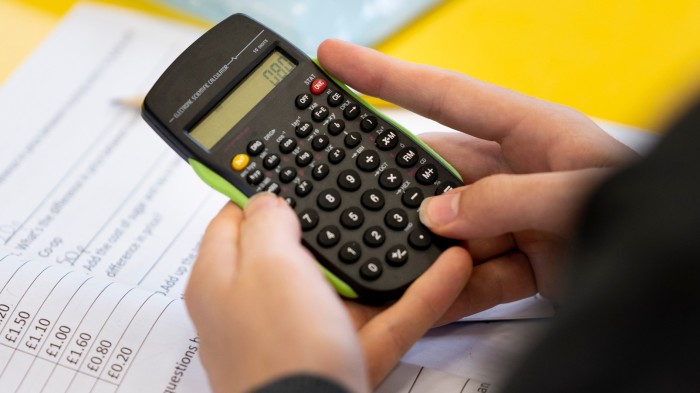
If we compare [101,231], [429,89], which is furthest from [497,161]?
[101,231]

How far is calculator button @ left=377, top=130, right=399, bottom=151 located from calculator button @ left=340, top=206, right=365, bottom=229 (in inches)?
1.9

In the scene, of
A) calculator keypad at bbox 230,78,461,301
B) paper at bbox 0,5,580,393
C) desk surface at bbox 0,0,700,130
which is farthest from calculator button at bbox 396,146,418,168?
desk surface at bbox 0,0,700,130

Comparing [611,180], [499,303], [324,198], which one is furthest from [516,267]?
[611,180]

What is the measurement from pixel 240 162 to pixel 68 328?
0.15m

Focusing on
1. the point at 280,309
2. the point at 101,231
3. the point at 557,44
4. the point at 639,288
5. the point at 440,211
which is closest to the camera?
the point at 639,288

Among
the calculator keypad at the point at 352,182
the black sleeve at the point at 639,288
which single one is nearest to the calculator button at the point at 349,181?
the calculator keypad at the point at 352,182

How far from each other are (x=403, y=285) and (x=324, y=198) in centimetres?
7

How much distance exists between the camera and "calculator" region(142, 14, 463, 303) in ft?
1.57

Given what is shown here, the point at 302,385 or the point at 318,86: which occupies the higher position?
the point at 318,86

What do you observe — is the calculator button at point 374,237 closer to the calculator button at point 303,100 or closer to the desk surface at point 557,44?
the calculator button at point 303,100

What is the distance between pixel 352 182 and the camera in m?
0.50

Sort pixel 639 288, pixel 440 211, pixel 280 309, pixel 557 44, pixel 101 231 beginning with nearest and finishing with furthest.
A: pixel 639 288 < pixel 280 309 < pixel 440 211 < pixel 101 231 < pixel 557 44

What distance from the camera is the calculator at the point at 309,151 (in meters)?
0.48

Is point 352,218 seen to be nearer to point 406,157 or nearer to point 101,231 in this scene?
point 406,157
